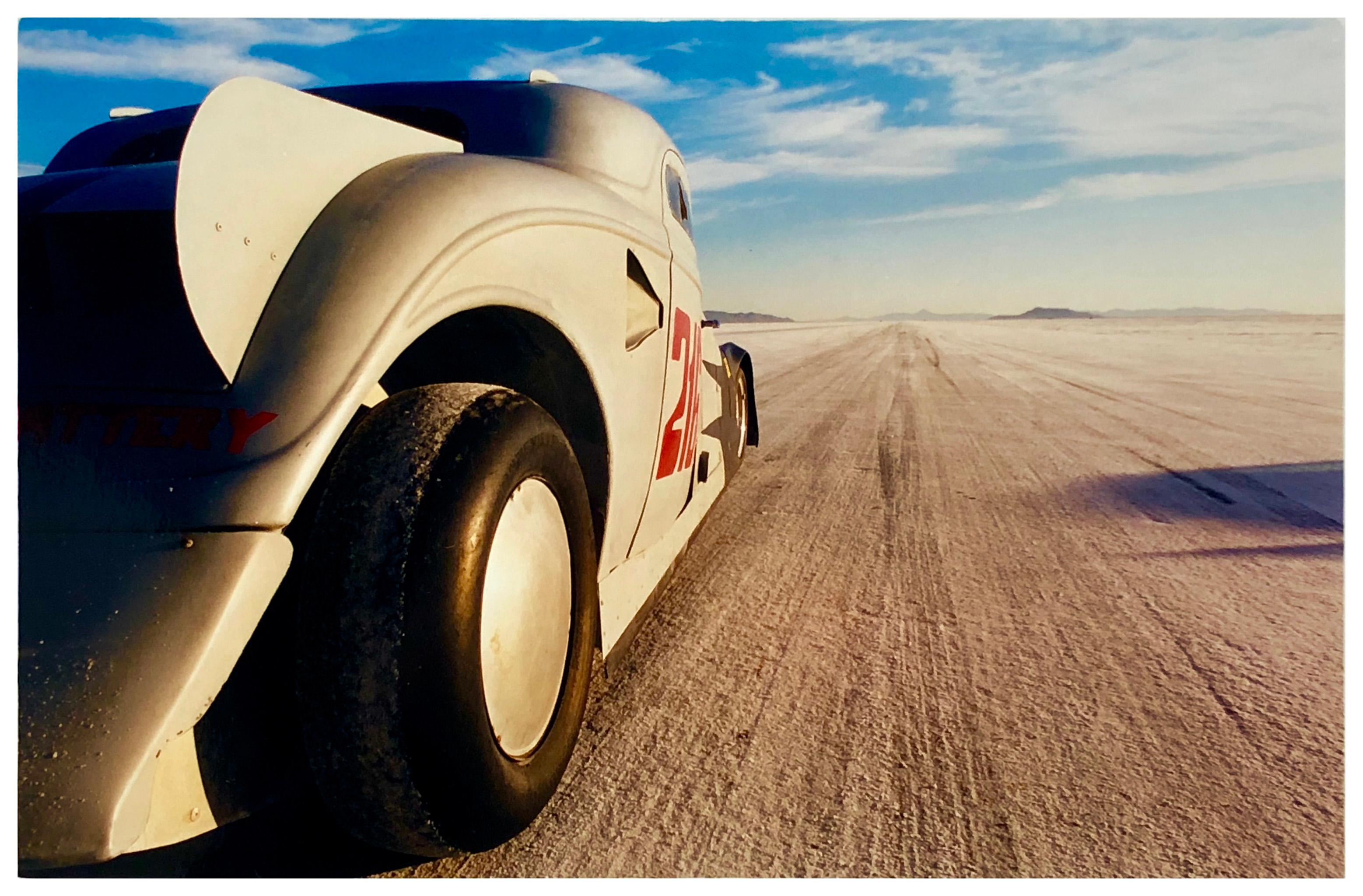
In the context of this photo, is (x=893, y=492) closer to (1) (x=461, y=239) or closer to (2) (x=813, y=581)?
(2) (x=813, y=581)

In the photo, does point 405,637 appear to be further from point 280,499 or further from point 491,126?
point 491,126

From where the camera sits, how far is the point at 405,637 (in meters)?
1.41

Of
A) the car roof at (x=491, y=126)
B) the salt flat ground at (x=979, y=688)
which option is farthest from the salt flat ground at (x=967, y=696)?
the car roof at (x=491, y=126)

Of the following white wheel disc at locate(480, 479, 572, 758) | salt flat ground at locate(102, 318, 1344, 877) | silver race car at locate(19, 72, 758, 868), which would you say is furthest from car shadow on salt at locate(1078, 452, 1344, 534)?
silver race car at locate(19, 72, 758, 868)

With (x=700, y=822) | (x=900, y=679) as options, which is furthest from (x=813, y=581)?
(x=700, y=822)

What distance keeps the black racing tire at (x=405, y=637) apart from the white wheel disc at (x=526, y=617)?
0.29ft

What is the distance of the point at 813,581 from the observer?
3654mm

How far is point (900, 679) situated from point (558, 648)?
1.30m

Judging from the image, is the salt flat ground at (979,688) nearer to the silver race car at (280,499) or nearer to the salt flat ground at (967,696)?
the salt flat ground at (967,696)

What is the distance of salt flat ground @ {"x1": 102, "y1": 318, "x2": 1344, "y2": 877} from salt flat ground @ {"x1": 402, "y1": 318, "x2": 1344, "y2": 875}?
0.01m

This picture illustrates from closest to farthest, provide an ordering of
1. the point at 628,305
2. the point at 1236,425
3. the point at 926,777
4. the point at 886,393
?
the point at 926,777 → the point at 628,305 → the point at 1236,425 → the point at 886,393

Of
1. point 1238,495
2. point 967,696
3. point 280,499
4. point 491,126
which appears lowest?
point 967,696

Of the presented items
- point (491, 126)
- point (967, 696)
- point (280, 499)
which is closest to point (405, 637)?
point (280, 499)

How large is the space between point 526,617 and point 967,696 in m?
1.56
